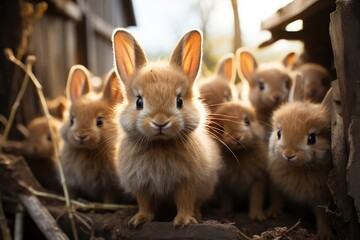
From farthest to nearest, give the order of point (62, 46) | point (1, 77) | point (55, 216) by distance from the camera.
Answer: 1. point (62, 46)
2. point (1, 77)
3. point (55, 216)

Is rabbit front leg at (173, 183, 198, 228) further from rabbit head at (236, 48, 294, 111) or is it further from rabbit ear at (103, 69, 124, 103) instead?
rabbit head at (236, 48, 294, 111)

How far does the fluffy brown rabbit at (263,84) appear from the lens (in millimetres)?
5023

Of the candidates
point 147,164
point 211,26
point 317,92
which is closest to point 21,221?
point 147,164

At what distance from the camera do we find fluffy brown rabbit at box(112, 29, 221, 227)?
3.16 m

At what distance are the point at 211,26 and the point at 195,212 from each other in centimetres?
→ 403

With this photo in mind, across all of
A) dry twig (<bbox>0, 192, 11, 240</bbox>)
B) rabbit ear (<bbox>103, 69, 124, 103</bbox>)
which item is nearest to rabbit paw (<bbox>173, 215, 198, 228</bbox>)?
rabbit ear (<bbox>103, 69, 124, 103</bbox>)

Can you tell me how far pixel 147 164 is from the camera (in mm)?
3375

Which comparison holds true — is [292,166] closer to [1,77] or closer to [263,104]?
[263,104]

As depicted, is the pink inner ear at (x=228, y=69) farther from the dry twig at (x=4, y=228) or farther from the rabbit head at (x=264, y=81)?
the dry twig at (x=4, y=228)

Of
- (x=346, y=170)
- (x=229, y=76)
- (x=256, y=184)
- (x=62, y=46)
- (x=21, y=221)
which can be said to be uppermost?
(x=62, y=46)

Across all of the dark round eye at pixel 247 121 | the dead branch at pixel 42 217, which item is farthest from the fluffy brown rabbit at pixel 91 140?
the dark round eye at pixel 247 121

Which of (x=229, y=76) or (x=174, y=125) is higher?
(x=229, y=76)

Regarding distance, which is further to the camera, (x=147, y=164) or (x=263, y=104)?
(x=263, y=104)

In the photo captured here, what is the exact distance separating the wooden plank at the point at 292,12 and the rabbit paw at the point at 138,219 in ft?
7.53
